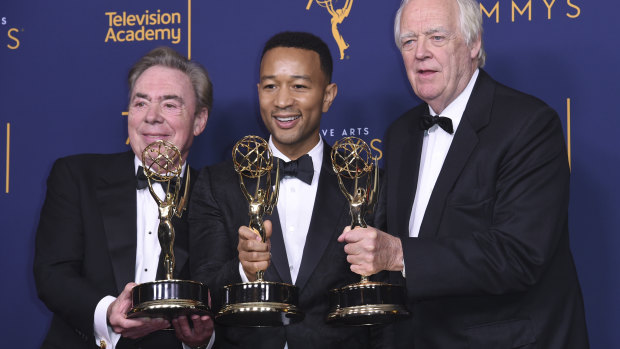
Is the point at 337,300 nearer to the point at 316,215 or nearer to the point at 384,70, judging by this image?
the point at 316,215

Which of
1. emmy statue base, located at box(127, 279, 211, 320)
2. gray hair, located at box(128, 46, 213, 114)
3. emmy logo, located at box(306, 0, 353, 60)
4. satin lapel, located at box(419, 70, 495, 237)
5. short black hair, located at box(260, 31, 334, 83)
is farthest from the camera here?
emmy logo, located at box(306, 0, 353, 60)

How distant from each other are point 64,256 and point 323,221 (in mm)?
934

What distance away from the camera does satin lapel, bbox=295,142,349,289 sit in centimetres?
279

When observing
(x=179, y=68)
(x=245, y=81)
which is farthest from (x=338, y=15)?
(x=179, y=68)

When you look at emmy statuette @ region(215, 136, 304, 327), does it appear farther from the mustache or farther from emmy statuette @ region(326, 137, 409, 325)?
the mustache

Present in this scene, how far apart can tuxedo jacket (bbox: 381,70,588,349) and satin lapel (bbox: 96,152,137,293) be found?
3.16 feet

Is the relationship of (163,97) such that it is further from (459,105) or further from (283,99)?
(459,105)

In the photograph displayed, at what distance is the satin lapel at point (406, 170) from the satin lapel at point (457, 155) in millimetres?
137

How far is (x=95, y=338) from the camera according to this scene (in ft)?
9.73

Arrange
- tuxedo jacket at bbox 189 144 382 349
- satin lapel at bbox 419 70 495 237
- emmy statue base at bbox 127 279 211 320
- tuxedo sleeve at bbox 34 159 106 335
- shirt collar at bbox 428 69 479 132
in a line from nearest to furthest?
emmy statue base at bbox 127 279 211 320, satin lapel at bbox 419 70 495 237, tuxedo jacket at bbox 189 144 382 349, shirt collar at bbox 428 69 479 132, tuxedo sleeve at bbox 34 159 106 335

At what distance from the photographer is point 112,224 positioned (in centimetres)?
312

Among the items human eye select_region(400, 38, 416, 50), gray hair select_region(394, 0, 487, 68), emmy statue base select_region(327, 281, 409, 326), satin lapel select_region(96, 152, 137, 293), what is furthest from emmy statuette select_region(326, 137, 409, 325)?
satin lapel select_region(96, 152, 137, 293)

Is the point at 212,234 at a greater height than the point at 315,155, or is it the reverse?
the point at 315,155

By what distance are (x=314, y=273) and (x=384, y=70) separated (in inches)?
45.5
